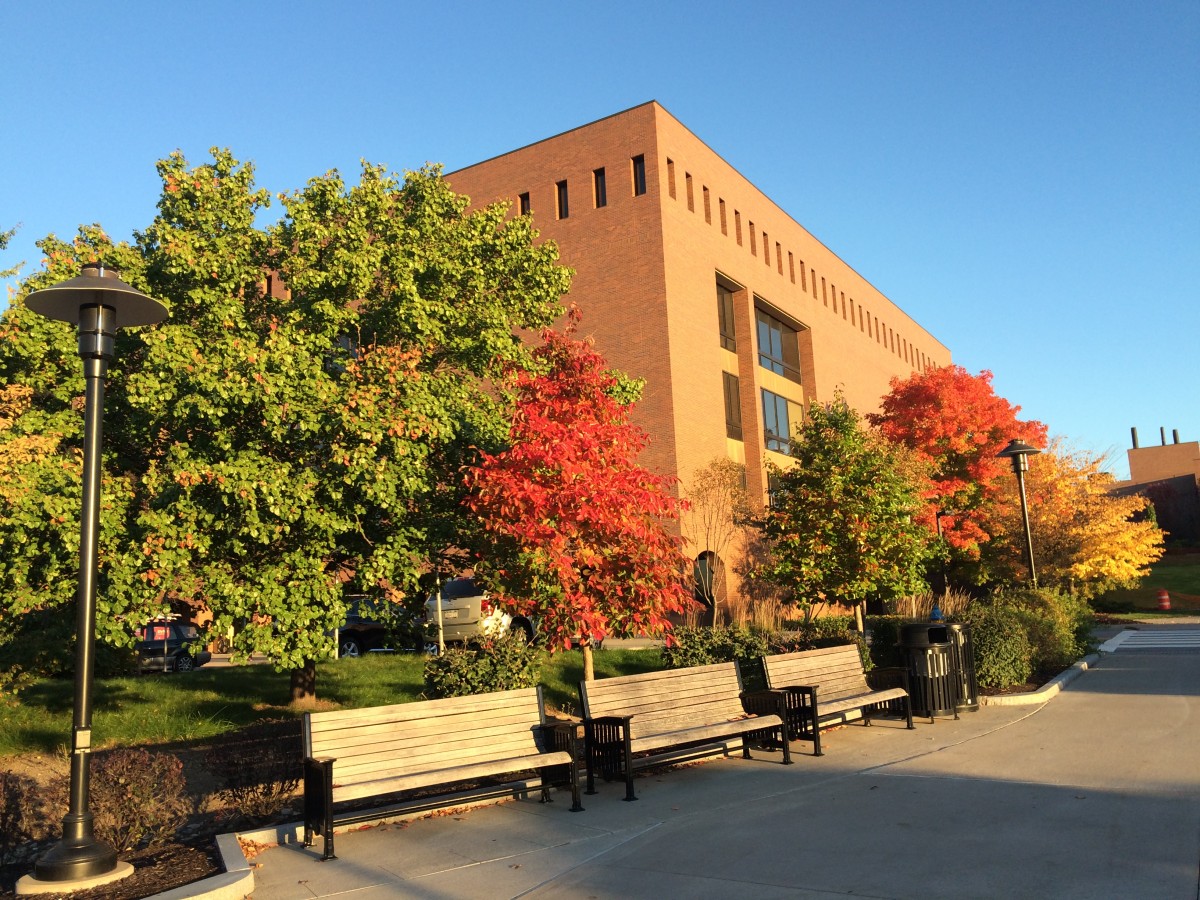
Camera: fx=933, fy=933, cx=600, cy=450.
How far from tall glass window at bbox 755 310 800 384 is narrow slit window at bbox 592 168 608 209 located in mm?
8062

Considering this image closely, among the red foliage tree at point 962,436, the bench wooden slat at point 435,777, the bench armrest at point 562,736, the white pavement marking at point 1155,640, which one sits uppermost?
the red foliage tree at point 962,436

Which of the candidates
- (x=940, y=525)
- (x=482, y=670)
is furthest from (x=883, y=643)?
(x=940, y=525)

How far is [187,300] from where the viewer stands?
11547mm

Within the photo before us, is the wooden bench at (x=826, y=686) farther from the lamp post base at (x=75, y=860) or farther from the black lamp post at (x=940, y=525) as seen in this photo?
the black lamp post at (x=940, y=525)

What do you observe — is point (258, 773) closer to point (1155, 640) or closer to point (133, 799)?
point (133, 799)

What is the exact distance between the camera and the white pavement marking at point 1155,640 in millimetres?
22219

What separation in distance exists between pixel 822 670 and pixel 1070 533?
933 inches

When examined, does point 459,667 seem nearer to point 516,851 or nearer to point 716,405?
point 516,851

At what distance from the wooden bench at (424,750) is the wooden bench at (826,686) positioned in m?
2.83

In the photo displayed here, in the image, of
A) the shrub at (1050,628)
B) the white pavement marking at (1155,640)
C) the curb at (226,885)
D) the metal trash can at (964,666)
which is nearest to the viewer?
the curb at (226,885)

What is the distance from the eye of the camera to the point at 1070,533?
30.6 m

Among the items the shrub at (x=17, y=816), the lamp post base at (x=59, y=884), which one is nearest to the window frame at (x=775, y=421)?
the shrub at (x=17, y=816)

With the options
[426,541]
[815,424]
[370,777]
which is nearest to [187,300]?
[426,541]

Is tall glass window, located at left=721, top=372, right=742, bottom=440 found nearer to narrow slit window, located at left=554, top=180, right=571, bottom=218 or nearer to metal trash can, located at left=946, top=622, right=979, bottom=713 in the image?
narrow slit window, located at left=554, top=180, right=571, bottom=218
